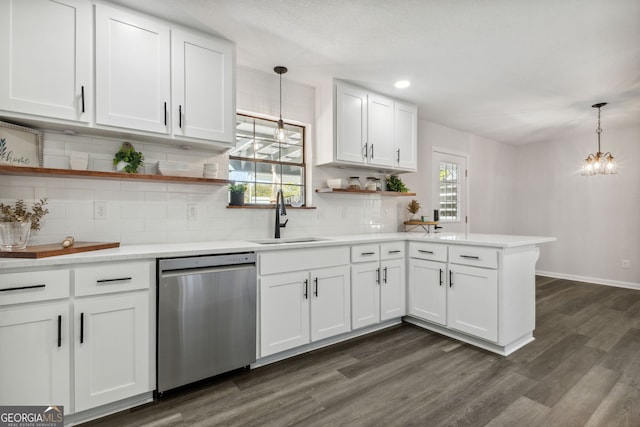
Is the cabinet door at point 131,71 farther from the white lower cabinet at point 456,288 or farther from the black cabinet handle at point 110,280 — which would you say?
the white lower cabinet at point 456,288

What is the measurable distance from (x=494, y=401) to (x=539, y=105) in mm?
3620

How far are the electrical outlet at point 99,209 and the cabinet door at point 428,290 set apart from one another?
282 cm

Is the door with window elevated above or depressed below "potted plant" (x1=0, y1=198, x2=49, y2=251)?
above

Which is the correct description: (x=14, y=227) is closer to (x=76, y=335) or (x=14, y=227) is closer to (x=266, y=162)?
(x=76, y=335)

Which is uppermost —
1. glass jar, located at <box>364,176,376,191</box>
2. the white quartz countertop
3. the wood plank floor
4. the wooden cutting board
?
glass jar, located at <box>364,176,376,191</box>

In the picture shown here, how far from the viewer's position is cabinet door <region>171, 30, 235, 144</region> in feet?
7.69

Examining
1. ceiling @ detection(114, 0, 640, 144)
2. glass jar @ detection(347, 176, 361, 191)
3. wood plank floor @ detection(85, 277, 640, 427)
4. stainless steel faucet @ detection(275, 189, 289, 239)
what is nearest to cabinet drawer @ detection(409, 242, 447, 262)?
wood plank floor @ detection(85, 277, 640, 427)

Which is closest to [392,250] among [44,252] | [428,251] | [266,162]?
[428,251]

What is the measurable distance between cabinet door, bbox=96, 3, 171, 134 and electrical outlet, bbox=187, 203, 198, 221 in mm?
685

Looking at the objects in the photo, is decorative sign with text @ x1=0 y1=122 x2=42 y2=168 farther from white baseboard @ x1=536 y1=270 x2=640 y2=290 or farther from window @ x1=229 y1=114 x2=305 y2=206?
white baseboard @ x1=536 y1=270 x2=640 y2=290

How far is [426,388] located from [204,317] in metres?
1.59

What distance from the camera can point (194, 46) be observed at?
2402 millimetres

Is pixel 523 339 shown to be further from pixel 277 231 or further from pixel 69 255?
pixel 69 255

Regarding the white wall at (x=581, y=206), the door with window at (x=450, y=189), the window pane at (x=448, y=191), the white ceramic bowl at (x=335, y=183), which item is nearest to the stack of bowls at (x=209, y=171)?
the white ceramic bowl at (x=335, y=183)
